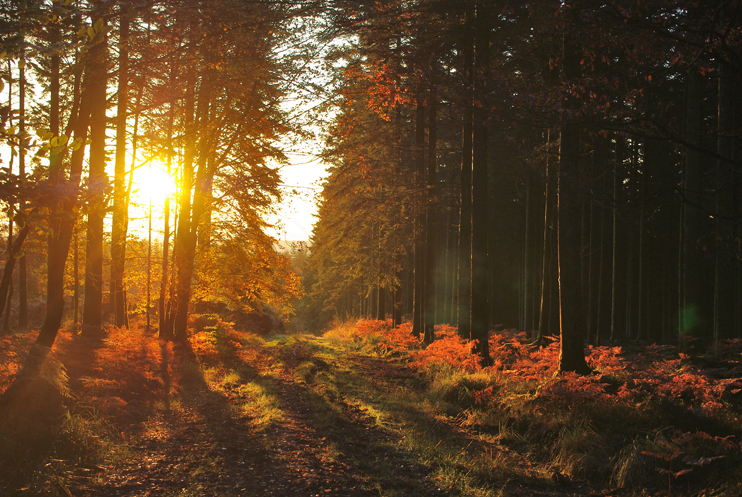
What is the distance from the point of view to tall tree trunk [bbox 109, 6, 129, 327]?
9773mm

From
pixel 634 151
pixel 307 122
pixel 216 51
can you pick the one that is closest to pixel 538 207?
pixel 634 151

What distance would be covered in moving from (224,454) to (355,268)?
1839cm

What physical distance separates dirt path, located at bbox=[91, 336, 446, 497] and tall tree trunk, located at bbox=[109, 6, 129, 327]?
3.37 metres

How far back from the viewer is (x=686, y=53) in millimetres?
5445

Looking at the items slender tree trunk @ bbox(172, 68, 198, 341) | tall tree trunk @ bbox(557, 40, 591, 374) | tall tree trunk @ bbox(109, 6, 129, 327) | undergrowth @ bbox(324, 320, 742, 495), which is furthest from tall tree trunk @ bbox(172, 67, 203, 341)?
tall tree trunk @ bbox(557, 40, 591, 374)

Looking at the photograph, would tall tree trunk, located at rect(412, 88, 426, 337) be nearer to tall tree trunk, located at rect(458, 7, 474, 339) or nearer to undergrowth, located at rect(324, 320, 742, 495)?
tall tree trunk, located at rect(458, 7, 474, 339)

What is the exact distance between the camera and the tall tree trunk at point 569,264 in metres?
8.64

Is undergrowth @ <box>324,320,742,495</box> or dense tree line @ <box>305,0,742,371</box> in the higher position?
dense tree line @ <box>305,0,742,371</box>

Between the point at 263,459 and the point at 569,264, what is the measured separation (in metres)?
6.95

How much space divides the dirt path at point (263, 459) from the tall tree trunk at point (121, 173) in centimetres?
337

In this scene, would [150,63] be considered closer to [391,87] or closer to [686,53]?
[391,87]

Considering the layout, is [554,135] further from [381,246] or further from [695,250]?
[381,246]

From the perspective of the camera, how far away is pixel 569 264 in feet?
29.8

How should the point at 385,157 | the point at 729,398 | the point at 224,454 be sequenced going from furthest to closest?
the point at 385,157 < the point at 729,398 < the point at 224,454
